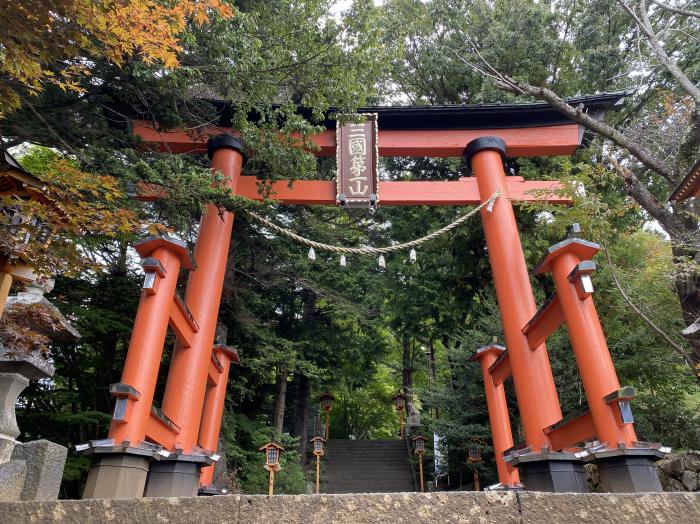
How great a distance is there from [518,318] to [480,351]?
4.69 feet

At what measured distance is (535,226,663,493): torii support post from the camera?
405cm

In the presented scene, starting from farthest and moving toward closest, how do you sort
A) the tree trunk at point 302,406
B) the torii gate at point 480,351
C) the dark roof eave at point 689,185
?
the tree trunk at point 302,406 < the dark roof eave at point 689,185 < the torii gate at point 480,351

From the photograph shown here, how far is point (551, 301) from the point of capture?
532 cm

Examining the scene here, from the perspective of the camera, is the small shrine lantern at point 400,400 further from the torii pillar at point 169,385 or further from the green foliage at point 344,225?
the torii pillar at point 169,385

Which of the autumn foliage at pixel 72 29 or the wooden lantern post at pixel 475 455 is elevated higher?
the autumn foliage at pixel 72 29

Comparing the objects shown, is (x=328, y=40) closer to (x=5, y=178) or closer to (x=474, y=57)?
(x=5, y=178)

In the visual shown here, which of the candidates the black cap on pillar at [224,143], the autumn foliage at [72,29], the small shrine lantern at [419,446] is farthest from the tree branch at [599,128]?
the small shrine lantern at [419,446]

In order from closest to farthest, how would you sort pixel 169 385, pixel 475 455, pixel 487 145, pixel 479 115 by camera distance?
pixel 169 385 → pixel 487 145 → pixel 479 115 → pixel 475 455

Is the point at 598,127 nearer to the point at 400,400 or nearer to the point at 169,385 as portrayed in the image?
the point at 169,385

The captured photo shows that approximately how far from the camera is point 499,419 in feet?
22.2

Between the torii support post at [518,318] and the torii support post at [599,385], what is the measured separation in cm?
72

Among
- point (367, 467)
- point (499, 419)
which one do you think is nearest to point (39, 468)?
point (499, 419)

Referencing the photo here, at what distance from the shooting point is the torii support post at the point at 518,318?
502 cm

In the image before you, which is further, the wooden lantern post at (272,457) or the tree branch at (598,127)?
the wooden lantern post at (272,457)
